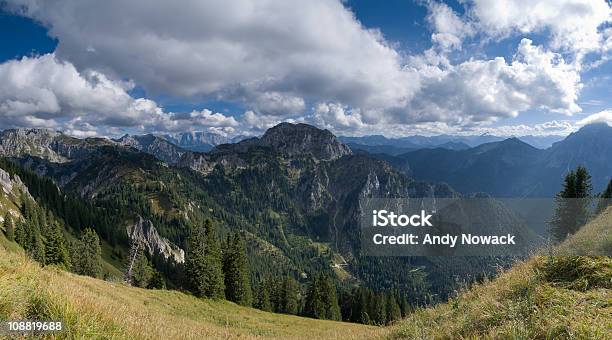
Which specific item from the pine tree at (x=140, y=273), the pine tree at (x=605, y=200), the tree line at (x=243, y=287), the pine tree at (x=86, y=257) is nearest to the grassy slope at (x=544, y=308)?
the tree line at (x=243, y=287)

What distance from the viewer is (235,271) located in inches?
2440

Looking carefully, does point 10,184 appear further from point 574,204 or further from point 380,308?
point 574,204

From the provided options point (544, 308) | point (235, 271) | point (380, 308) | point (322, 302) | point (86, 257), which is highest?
point (544, 308)

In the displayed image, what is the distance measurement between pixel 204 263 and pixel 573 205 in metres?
58.3

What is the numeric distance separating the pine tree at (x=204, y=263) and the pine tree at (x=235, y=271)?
633cm

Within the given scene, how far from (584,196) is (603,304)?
63.3 metres

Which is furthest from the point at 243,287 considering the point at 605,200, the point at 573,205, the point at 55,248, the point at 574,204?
the point at 605,200

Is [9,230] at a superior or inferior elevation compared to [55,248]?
inferior

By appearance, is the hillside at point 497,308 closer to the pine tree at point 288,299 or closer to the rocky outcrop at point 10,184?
the pine tree at point 288,299

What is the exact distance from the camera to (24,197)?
148875 mm

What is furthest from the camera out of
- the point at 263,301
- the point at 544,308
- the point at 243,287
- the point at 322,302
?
the point at 322,302

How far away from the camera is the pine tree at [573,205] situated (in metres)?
56.1

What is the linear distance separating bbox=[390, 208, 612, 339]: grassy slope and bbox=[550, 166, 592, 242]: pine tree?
55063 millimetres

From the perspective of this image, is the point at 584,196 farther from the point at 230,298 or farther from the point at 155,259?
the point at 155,259
